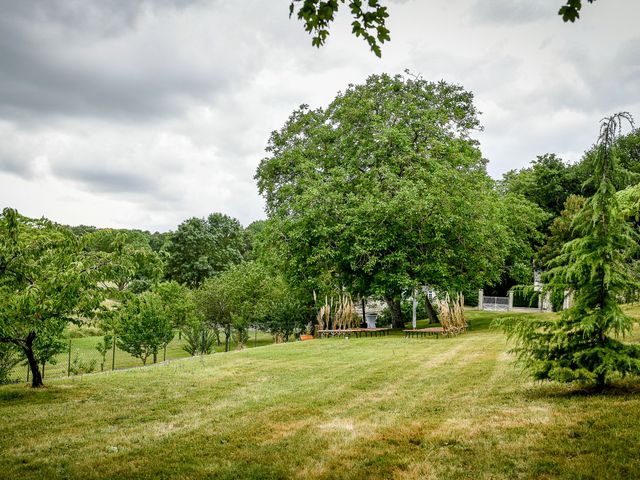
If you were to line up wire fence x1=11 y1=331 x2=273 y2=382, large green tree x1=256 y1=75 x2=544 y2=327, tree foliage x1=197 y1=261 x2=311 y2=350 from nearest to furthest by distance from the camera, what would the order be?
wire fence x1=11 y1=331 x2=273 y2=382 < large green tree x1=256 y1=75 x2=544 y2=327 < tree foliage x1=197 y1=261 x2=311 y2=350

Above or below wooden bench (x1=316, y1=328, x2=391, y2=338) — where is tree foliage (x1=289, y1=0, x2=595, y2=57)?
above

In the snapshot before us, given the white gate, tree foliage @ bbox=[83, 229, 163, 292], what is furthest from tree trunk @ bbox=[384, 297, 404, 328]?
tree foliage @ bbox=[83, 229, 163, 292]

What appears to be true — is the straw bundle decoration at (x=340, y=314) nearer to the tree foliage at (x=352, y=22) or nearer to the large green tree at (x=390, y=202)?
the large green tree at (x=390, y=202)

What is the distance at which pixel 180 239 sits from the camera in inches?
2313

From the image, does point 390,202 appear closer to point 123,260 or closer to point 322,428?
point 123,260

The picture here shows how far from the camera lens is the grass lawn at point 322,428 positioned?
505 cm

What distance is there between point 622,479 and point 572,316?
362 cm

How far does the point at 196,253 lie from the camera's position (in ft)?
194

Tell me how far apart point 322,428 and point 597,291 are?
4.70m

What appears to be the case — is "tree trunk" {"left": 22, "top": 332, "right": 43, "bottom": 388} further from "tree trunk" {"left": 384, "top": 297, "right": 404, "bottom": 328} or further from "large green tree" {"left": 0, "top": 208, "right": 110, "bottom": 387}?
"tree trunk" {"left": 384, "top": 297, "right": 404, "bottom": 328}

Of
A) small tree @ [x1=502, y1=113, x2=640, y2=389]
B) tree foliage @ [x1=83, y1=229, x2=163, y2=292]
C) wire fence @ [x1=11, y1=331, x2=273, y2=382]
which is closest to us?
small tree @ [x1=502, y1=113, x2=640, y2=389]

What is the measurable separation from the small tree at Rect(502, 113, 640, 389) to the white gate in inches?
1382

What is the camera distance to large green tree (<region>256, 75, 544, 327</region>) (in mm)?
23938

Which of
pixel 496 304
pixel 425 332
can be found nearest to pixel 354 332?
pixel 425 332
